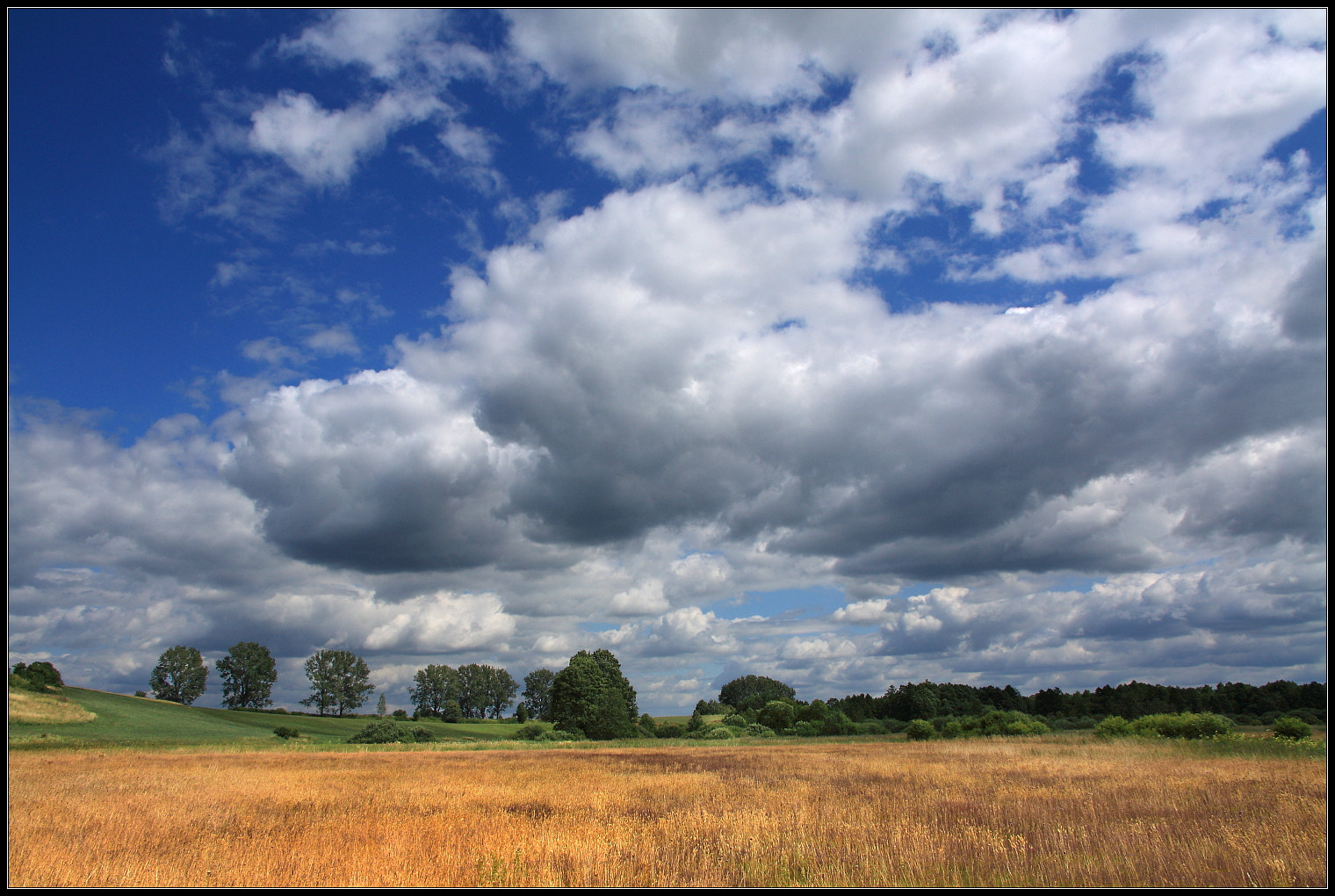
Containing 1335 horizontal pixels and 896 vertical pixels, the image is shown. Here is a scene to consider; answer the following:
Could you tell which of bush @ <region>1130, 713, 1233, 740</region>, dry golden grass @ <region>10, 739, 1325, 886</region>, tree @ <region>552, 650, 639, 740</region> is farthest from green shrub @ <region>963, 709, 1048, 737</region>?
tree @ <region>552, 650, 639, 740</region>

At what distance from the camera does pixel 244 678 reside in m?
133

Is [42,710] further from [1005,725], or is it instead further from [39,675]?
[1005,725]

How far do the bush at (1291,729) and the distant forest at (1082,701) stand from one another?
58435 millimetres

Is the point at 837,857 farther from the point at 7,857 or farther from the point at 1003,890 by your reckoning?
the point at 7,857

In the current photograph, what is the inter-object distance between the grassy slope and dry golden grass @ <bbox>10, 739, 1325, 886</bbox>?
3577cm

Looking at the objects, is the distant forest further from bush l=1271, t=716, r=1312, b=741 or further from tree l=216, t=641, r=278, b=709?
tree l=216, t=641, r=278, b=709

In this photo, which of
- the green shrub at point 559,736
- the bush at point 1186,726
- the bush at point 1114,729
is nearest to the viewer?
the bush at point 1186,726

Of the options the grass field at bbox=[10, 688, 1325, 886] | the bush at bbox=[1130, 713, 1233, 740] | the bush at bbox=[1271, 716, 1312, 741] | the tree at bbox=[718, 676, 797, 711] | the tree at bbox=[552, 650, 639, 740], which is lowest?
the tree at bbox=[718, 676, 797, 711]

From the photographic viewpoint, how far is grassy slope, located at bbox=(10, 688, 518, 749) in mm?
53688

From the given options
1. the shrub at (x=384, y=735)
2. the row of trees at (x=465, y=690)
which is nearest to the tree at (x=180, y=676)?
the row of trees at (x=465, y=690)

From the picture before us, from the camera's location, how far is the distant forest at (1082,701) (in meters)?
93.0

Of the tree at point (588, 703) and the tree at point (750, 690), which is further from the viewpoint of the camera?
the tree at point (750, 690)

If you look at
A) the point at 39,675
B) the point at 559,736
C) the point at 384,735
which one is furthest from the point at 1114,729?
the point at 39,675

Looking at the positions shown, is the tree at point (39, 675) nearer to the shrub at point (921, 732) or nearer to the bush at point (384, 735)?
the bush at point (384, 735)
